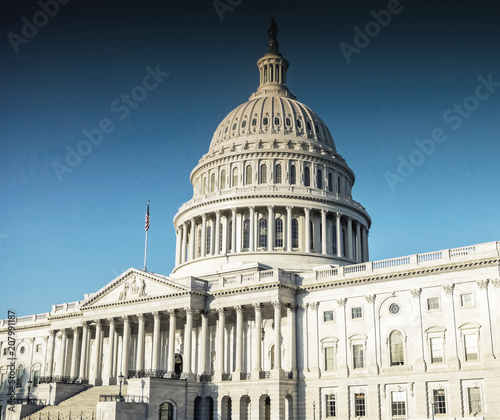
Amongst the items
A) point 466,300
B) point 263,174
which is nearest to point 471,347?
point 466,300

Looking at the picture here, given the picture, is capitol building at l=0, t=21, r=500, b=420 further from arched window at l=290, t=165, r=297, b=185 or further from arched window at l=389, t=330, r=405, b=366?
arched window at l=290, t=165, r=297, b=185

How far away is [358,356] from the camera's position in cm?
6738

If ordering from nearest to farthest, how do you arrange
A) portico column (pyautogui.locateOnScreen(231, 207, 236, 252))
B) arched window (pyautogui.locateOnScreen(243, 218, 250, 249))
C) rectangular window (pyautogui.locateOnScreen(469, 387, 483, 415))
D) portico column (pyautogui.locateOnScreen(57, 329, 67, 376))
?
rectangular window (pyautogui.locateOnScreen(469, 387, 483, 415)) → portico column (pyautogui.locateOnScreen(57, 329, 67, 376)) → portico column (pyautogui.locateOnScreen(231, 207, 236, 252)) → arched window (pyautogui.locateOnScreen(243, 218, 250, 249))

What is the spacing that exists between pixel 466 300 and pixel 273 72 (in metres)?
58.9

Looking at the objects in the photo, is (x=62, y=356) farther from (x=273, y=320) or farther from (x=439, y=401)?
(x=439, y=401)

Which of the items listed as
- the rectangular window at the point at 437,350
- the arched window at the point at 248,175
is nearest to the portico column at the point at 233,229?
the arched window at the point at 248,175

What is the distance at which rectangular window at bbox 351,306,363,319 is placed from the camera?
68250mm

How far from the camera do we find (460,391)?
60062 mm

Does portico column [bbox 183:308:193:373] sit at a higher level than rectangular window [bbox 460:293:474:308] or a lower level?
lower

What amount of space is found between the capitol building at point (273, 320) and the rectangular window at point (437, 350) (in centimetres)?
10

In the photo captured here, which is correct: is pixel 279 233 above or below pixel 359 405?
above

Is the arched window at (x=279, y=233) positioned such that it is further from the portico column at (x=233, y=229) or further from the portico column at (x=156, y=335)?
the portico column at (x=156, y=335)

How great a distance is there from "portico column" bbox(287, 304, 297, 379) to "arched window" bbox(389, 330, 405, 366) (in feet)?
33.7

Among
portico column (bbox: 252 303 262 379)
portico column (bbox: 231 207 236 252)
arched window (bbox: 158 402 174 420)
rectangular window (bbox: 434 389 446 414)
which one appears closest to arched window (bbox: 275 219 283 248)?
portico column (bbox: 231 207 236 252)
